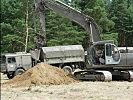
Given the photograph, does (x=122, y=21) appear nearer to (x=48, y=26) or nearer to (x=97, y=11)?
(x=97, y=11)

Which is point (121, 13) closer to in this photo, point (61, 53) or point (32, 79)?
point (61, 53)

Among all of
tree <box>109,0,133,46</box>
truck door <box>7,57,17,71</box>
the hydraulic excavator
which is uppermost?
tree <box>109,0,133,46</box>

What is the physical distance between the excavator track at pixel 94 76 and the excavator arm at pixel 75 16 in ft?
7.11

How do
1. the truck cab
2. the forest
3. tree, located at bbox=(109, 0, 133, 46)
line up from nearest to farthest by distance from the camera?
the truck cab → the forest → tree, located at bbox=(109, 0, 133, 46)

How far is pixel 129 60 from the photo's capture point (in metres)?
22.6

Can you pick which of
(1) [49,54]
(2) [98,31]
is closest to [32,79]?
(2) [98,31]

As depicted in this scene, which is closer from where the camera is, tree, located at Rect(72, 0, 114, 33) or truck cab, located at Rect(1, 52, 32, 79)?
truck cab, located at Rect(1, 52, 32, 79)

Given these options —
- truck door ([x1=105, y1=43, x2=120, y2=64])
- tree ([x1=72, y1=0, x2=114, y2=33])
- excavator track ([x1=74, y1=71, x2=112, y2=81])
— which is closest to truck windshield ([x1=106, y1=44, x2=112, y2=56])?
truck door ([x1=105, y1=43, x2=120, y2=64])

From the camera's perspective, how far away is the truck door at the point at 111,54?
22500 millimetres

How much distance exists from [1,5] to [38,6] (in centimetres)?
4092

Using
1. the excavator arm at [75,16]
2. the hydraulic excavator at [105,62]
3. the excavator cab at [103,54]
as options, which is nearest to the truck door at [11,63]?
the excavator arm at [75,16]

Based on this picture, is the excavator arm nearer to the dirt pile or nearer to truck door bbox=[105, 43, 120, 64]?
truck door bbox=[105, 43, 120, 64]

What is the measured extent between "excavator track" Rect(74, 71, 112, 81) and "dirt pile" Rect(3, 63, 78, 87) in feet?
4.67

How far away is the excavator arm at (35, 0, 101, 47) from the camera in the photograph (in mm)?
24103
